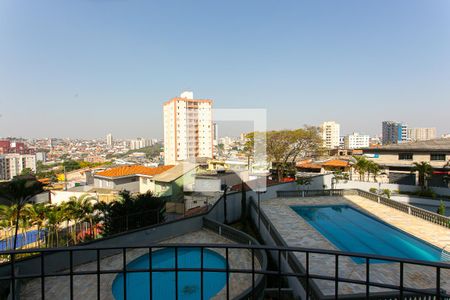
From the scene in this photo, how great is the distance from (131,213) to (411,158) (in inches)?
1300

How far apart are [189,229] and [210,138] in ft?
228

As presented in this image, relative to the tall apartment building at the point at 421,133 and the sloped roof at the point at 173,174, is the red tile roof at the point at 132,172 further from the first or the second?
the tall apartment building at the point at 421,133

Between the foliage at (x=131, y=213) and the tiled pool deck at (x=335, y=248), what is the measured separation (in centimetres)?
683

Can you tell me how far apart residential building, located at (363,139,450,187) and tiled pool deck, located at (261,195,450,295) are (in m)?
14.2

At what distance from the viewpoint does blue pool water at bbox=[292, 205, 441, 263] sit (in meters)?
11.2

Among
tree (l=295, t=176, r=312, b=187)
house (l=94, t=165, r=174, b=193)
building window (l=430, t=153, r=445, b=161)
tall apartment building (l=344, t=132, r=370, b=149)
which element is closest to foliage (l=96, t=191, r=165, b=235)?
tree (l=295, t=176, r=312, b=187)

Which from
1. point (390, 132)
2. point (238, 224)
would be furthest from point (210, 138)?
point (390, 132)

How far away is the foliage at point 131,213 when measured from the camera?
1384 centimetres

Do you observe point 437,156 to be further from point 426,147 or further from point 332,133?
point 332,133

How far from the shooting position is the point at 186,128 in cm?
7844

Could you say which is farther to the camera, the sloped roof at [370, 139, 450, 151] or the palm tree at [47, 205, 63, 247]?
the sloped roof at [370, 139, 450, 151]

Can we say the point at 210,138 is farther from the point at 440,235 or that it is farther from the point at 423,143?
the point at 440,235

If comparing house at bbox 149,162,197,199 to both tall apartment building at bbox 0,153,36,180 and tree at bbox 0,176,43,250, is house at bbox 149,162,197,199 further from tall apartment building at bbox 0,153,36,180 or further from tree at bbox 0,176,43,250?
tall apartment building at bbox 0,153,36,180

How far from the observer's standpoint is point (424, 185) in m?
25.7
